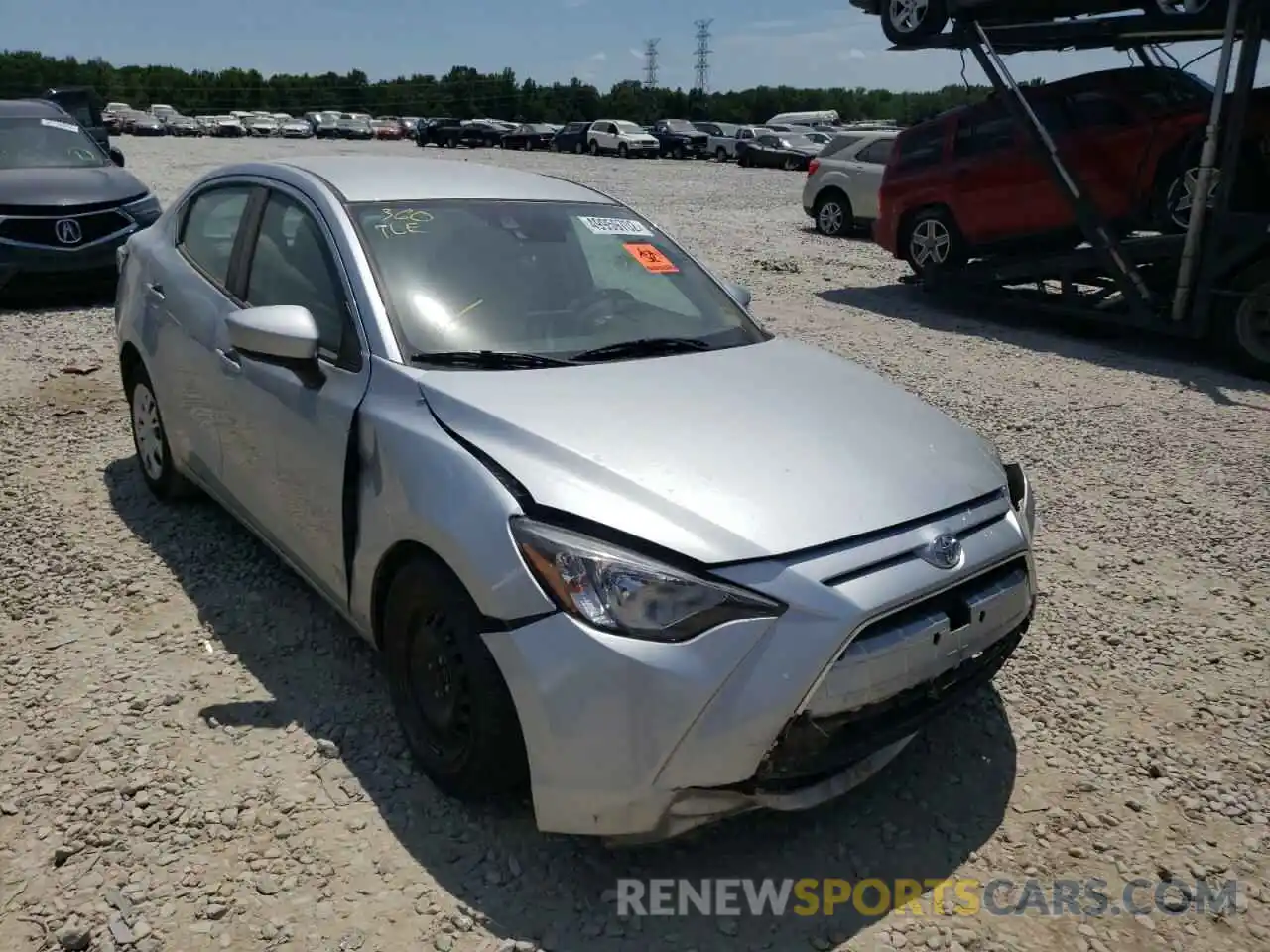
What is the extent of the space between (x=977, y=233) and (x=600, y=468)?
8.70m

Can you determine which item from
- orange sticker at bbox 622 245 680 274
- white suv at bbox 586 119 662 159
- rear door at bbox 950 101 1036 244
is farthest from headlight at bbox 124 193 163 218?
white suv at bbox 586 119 662 159

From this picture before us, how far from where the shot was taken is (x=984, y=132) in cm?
1005

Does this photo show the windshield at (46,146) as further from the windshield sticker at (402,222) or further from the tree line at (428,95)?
the tree line at (428,95)

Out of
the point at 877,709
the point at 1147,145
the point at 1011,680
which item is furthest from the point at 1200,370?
the point at 877,709

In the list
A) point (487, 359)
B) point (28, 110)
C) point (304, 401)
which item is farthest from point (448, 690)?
point (28, 110)

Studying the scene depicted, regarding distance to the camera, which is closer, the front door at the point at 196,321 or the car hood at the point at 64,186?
the front door at the point at 196,321

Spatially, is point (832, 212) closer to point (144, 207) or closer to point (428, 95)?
point (144, 207)

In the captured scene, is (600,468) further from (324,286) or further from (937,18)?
(937,18)

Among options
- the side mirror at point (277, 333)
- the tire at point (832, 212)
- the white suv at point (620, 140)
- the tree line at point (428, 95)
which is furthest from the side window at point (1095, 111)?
the tree line at point (428, 95)

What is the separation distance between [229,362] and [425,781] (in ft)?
5.79

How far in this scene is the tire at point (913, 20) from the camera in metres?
9.50

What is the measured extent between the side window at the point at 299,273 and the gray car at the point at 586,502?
0.05 feet

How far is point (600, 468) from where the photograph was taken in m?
2.52

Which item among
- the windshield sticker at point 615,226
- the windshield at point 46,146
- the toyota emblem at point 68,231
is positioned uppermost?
the windshield at point 46,146
